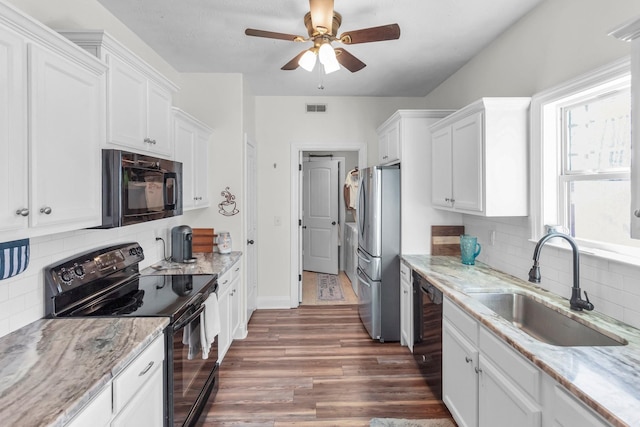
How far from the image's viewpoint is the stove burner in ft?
5.71

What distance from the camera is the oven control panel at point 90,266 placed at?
1.69 meters

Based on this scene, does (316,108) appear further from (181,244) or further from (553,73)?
(553,73)

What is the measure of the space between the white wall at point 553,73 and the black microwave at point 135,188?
2213 mm

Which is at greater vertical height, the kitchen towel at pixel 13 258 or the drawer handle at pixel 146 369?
the kitchen towel at pixel 13 258

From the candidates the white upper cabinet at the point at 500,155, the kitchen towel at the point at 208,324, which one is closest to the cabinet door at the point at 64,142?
the kitchen towel at the point at 208,324

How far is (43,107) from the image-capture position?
1290 mm

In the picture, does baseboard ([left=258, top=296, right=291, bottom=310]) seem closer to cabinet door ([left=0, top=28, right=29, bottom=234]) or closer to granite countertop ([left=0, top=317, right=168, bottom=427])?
granite countertop ([left=0, top=317, right=168, bottom=427])

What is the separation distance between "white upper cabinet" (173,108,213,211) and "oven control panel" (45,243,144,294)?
2.12 ft

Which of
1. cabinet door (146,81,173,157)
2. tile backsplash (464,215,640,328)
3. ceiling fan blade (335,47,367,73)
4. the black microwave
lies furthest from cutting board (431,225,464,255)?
cabinet door (146,81,173,157)

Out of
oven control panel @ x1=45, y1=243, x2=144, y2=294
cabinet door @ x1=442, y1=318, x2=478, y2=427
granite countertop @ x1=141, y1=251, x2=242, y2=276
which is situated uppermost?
oven control panel @ x1=45, y1=243, x2=144, y2=294

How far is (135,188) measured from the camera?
1.86 m

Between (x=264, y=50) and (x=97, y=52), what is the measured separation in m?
1.53

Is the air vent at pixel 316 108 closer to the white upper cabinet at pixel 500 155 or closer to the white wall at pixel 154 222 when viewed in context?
the white wall at pixel 154 222

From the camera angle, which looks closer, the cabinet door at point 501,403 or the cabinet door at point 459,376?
the cabinet door at point 501,403
